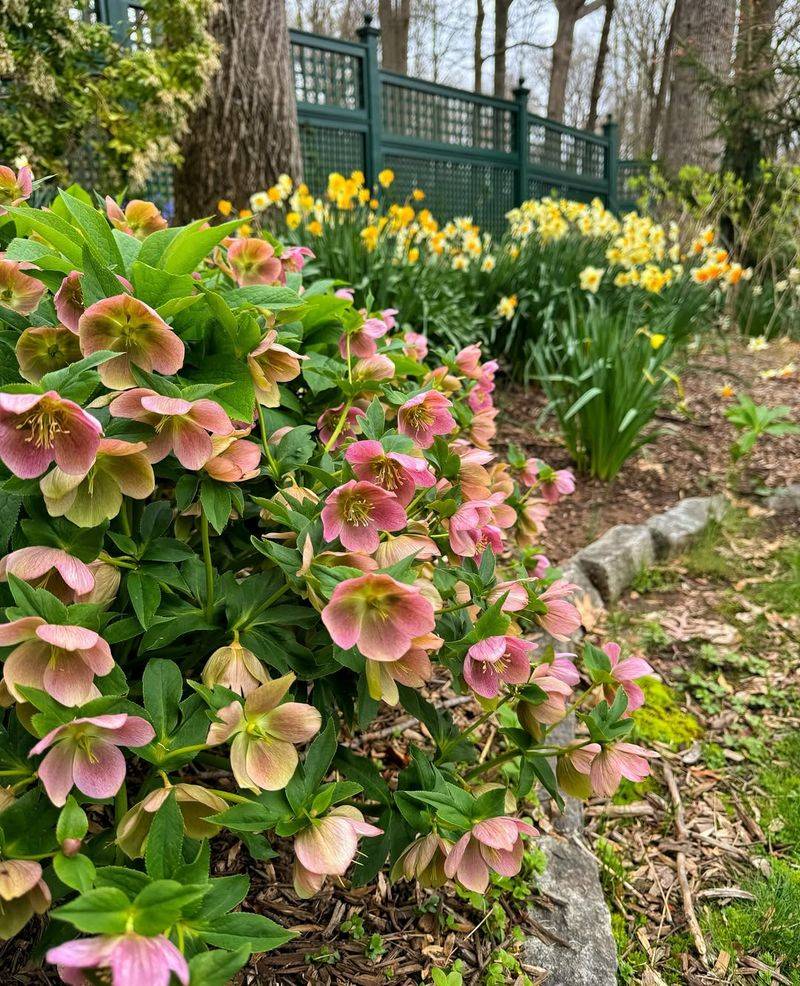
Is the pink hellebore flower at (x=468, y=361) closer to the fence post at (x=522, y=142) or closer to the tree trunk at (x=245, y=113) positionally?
the tree trunk at (x=245, y=113)

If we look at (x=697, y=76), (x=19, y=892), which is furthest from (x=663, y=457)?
(x=697, y=76)

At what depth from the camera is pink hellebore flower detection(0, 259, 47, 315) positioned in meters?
0.96

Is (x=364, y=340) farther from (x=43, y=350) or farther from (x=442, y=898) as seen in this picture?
(x=442, y=898)

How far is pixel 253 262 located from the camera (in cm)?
125

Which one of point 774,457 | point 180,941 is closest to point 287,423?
point 180,941

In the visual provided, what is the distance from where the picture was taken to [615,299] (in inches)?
187

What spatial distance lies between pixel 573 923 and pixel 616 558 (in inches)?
61.7

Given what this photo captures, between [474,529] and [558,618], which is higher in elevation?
[474,529]

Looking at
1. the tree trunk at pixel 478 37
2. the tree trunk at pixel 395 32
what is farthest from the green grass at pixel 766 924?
the tree trunk at pixel 478 37

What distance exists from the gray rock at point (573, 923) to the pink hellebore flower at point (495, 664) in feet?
1.79

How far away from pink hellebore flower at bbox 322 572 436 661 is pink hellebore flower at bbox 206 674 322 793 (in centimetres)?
8

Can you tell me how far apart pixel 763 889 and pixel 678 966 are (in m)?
0.27

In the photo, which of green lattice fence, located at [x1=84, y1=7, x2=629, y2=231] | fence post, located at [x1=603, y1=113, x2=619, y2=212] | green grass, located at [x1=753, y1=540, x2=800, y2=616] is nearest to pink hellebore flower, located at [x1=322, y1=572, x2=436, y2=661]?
green grass, located at [x1=753, y1=540, x2=800, y2=616]

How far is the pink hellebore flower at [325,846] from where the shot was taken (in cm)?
77
